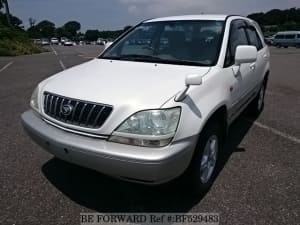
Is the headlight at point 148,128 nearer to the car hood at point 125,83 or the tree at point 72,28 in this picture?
the car hood at point 125,83

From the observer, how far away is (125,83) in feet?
8.98

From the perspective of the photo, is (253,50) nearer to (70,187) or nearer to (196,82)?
(196,82)

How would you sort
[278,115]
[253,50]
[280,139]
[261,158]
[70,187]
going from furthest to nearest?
1. [278,115]
2. [280,139]
3. [261,158]
4. [253,50]
5. [70,187]

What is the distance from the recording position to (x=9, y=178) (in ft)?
10.8

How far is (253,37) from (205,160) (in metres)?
2.83

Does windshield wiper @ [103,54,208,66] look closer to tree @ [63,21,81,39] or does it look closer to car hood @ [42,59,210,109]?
car hood @ [42,59,210,109]

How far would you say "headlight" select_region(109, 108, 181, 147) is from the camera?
7.51 ft

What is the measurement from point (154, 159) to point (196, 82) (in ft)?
2.50

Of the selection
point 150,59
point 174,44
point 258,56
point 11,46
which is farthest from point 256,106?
point 11,46

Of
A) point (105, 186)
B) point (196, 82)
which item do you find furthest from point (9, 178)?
point (196, 82)

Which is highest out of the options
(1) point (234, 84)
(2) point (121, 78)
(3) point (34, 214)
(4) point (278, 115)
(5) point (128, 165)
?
(2) point (121, 78)

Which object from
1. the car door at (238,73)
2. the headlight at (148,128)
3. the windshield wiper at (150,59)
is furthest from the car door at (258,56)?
the headlight at (148,128)

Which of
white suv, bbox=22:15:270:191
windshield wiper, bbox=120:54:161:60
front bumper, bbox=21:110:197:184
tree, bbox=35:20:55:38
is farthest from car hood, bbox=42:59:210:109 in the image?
tree, bbox=35:20:55:38

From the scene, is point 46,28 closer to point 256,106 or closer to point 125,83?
point 256,106
